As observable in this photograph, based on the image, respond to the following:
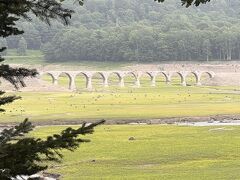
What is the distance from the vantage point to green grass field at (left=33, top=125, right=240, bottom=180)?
26844 mm

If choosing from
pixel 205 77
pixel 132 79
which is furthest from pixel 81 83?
pixel 205 77

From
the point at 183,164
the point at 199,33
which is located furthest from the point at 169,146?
the point at 199,33

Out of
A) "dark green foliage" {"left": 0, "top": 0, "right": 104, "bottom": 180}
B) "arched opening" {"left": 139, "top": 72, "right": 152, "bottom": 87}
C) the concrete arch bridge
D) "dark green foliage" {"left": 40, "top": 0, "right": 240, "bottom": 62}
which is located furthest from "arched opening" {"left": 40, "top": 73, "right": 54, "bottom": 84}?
"dark green foliage" {"left": 0, "top": 0, "right": 104, "bottom": 180}

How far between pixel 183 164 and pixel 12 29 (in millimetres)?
24713

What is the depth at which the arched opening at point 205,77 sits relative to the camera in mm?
128675

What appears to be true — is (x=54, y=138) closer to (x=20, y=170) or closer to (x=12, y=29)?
(x=20, y=170)

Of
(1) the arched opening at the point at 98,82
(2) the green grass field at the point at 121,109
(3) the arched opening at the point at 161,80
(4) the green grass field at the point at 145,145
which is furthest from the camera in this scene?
(3) the arched opening at the point at 161,80

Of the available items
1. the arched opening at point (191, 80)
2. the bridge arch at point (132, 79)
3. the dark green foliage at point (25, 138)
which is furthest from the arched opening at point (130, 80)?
the dark green foliage at point (25, 138)

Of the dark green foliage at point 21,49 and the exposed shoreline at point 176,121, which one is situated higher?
the dark green foliage at point 21,49

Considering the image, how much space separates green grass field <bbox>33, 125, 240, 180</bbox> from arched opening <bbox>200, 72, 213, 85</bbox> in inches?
3259

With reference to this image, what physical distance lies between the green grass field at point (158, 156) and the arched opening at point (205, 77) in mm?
82788

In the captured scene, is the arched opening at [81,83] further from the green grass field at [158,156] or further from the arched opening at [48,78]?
the green grass field at [158,156]

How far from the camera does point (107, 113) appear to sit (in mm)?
62938

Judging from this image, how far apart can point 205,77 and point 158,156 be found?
104m
